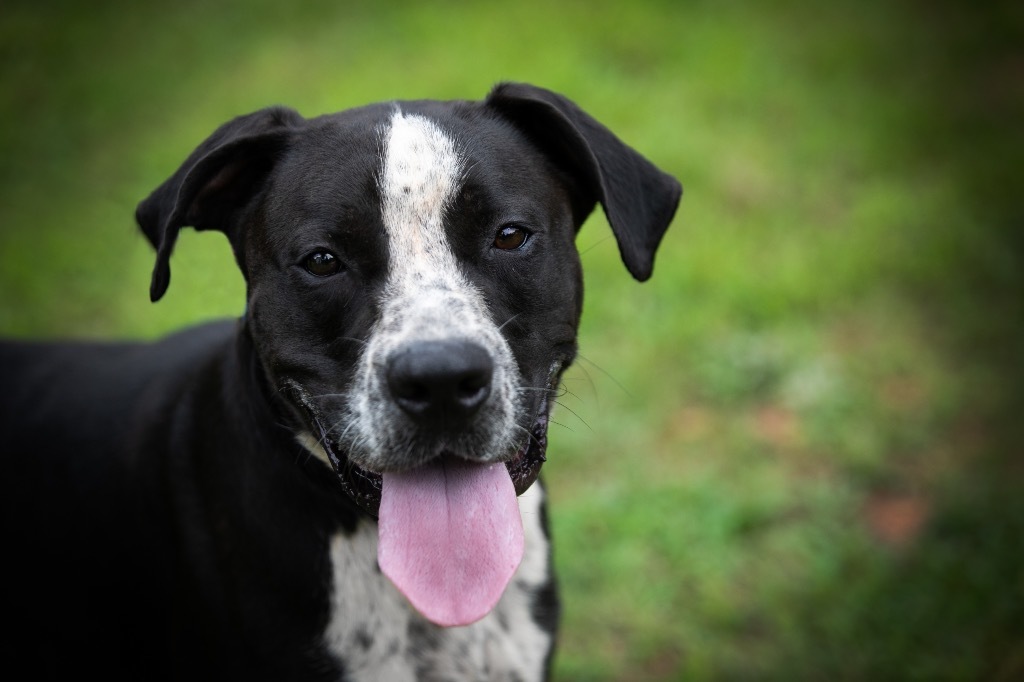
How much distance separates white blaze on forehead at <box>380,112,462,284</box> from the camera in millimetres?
2461

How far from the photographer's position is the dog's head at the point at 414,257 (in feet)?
7.72

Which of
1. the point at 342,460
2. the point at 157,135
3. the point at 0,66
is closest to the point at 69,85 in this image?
the point at 0,66

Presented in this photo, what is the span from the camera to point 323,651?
256cm

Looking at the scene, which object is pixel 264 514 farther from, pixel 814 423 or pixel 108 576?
pixel 814 423

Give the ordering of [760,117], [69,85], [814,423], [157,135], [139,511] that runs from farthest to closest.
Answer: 1. [69,85]
2. [157,135]
3. [760,117]
4. [814,423]
5. [139,511]

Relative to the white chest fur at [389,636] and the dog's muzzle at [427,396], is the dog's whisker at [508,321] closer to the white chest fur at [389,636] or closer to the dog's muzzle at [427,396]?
the dog's muzzle at [427,396]

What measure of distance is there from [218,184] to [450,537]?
4.06 feet

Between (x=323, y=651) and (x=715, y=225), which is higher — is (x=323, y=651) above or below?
below

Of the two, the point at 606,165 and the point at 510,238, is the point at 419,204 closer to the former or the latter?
the point at 510,238

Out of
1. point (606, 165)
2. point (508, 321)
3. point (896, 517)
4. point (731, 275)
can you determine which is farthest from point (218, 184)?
point (731, 275)

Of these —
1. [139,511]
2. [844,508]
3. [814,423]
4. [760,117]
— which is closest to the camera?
[139,511]

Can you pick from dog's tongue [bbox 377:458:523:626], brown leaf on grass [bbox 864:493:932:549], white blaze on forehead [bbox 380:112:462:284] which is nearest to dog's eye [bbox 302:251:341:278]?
white blaze on forehead [bbox 380:112:462:284]

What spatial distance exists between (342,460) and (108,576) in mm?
1155

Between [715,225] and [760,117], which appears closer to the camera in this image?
[715,225]
